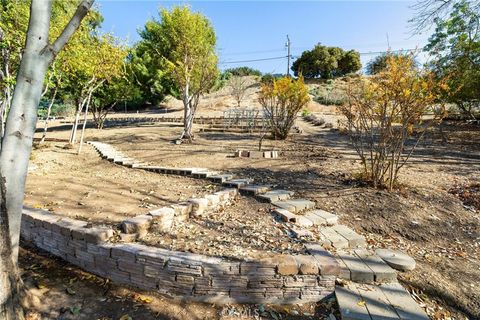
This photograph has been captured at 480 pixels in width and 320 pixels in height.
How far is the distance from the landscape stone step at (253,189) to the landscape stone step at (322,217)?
84 cm

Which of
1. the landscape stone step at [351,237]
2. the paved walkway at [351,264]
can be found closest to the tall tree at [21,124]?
the paved walkway at [351,264]

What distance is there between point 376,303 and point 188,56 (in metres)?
9.58

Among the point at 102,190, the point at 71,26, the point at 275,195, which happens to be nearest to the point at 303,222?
the point at 275,195

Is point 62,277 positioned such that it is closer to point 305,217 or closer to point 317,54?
point 305,217

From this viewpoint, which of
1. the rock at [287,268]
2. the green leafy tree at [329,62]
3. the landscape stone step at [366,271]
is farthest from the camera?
the green leafy tree at [329,62]

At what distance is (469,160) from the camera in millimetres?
6352

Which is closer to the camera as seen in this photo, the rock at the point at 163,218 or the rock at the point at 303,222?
the rock at the point at 163,218

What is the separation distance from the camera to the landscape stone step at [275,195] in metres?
3.85

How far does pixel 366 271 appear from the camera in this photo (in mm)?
2416

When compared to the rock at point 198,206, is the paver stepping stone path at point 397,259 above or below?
below

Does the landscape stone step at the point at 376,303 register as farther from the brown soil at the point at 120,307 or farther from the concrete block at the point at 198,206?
the concrete block at the point at 198,206

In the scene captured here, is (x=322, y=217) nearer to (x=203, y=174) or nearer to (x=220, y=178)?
(x=220, y=178)

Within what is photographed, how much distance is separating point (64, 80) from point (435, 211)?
9.90 metres

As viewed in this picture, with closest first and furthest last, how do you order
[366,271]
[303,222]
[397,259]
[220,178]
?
[366,271] < [397,259] < [303,222] < [220,178]
